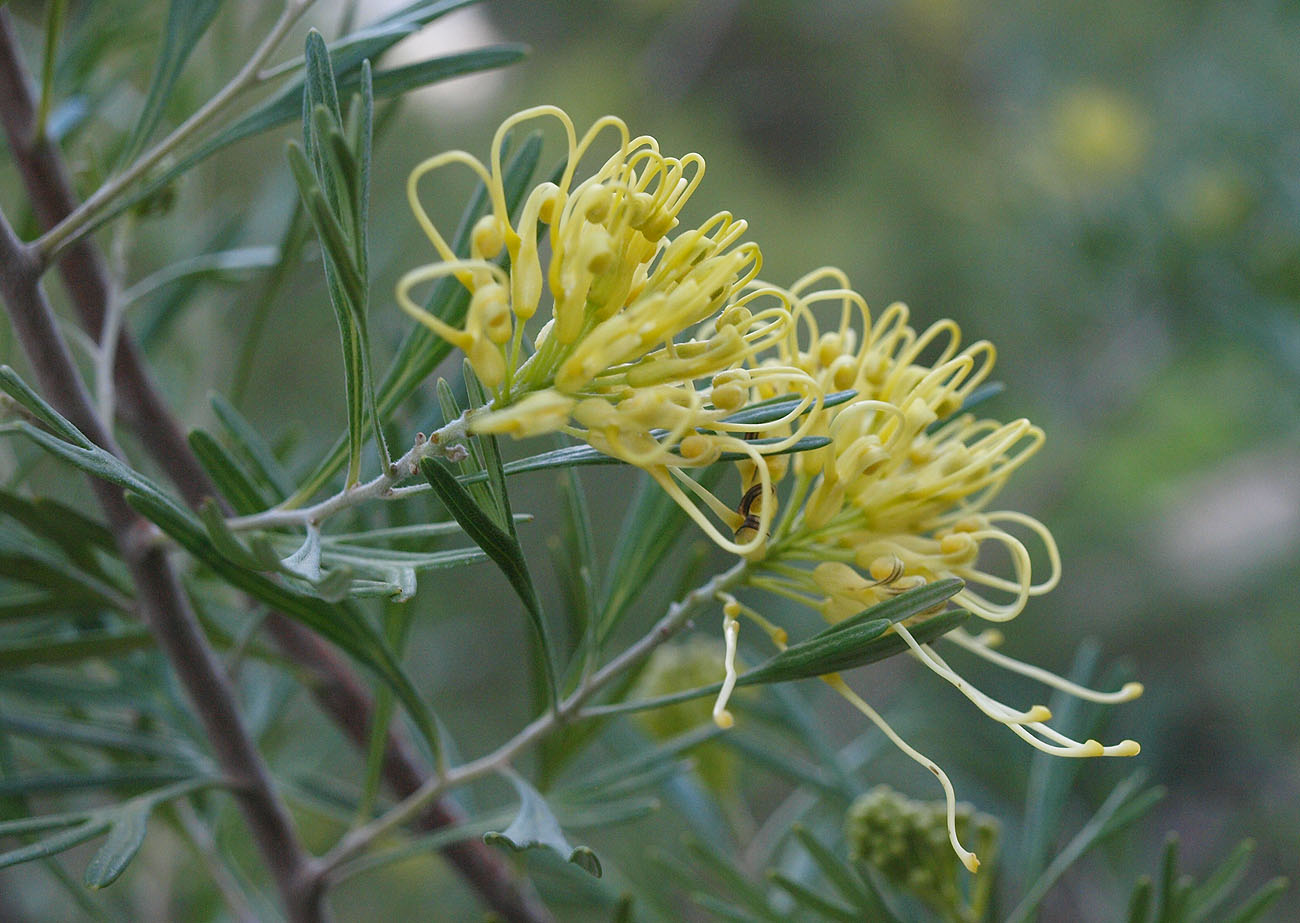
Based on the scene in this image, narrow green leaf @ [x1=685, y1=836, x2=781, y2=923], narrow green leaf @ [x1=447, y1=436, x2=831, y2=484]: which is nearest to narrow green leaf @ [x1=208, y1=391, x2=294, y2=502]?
narrow green leaf @ [x1=447, y1=436, x2=831, y2=484]

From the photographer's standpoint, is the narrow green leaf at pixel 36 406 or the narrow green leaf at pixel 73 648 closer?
the narrow green leaf at pixel 36 406

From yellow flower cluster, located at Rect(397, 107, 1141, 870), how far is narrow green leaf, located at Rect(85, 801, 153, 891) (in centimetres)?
19

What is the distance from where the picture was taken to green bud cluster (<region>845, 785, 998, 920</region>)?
0.48 metres

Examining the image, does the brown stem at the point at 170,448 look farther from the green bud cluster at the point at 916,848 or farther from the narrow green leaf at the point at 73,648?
the green bud cluster at the point at 916,848

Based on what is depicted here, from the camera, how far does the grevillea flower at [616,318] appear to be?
294 mm

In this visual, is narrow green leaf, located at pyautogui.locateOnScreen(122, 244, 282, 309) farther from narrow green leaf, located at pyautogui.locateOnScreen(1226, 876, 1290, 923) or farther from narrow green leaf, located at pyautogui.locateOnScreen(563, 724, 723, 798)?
narrow green leaf, located at pyautogui.locateOnScreen(1226, 876, 1290, 923)

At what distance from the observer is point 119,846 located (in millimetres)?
352

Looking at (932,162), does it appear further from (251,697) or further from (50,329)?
(50,329)

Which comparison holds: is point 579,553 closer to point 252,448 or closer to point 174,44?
point 252,448

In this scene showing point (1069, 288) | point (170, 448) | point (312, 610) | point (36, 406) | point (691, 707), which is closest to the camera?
point (36, 406)

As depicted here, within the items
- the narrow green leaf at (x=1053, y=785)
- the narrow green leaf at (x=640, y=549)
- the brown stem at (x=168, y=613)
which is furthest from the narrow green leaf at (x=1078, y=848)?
the brown stem at (x=168, y=613)

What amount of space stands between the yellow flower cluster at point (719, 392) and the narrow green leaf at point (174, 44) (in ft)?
0.59

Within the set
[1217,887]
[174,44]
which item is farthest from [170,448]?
[1217,887]

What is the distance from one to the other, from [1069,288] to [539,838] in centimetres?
148
